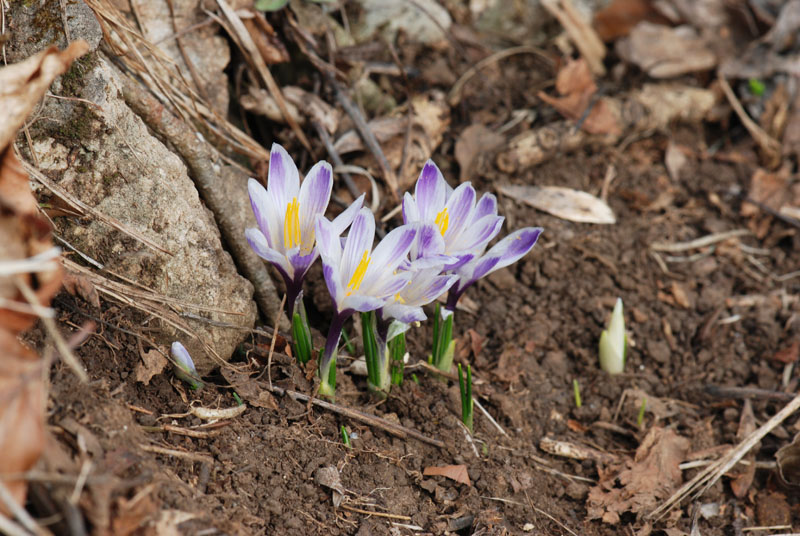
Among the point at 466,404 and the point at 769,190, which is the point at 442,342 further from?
the point at 769,190

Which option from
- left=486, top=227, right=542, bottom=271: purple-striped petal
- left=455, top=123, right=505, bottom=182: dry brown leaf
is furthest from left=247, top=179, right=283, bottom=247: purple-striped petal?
left=455, top=123, right=505, bottom=182: dry brown leaf

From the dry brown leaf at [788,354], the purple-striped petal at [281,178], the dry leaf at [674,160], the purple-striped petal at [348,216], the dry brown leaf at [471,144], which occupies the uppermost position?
the purple-striped petal at [281,178]

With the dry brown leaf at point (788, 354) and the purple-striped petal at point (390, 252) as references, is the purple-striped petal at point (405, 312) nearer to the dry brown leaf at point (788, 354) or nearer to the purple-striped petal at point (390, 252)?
the purple-striped petal at point (390, 252)

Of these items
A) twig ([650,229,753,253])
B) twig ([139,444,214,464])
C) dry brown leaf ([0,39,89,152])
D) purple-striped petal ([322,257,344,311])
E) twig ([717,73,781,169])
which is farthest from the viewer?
twig ([717,73,781,169])

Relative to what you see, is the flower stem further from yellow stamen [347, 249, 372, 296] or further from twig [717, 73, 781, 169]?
twig [717, 73, 781, 169]

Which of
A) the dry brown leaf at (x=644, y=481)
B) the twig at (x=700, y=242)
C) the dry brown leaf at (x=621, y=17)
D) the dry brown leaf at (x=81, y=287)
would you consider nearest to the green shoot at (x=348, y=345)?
the dry brown leaf at (x=81, y=287)

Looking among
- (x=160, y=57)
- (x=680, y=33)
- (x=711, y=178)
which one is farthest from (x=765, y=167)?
(x=160, y=57)
